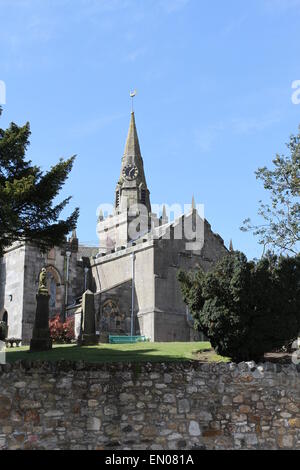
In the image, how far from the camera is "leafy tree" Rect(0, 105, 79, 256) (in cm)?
2039

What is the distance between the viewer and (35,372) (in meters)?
17.2

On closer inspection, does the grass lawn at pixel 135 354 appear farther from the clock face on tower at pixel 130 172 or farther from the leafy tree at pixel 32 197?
the clock face on tower at pixel 130 172

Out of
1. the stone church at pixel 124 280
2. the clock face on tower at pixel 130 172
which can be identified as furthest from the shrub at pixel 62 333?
the clock face on tower at pixel 130 172

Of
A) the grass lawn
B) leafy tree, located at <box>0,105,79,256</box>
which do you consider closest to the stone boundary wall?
the grass lawn

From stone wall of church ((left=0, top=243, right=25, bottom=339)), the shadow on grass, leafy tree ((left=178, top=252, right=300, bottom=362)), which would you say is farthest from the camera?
stone wall of church ((left=0, top=243, right=25, bottom=339))

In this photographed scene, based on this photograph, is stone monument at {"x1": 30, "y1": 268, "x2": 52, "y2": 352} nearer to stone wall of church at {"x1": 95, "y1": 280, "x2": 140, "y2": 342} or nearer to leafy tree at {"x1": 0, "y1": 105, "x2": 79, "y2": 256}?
leafy tree at {"x1": 0, "y1": 105, "x2": 79, "y2": 256}

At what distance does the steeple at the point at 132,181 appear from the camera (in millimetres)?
66875

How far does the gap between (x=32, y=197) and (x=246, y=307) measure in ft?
24.4

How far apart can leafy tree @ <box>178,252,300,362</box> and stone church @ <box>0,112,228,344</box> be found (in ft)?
58.5

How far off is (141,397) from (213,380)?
6.67 feet

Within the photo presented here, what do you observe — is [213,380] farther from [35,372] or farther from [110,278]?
[110,278]

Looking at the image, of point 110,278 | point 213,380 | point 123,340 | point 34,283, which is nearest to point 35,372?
point 213,380

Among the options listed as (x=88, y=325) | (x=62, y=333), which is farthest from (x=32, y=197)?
(x=62, y=333)
